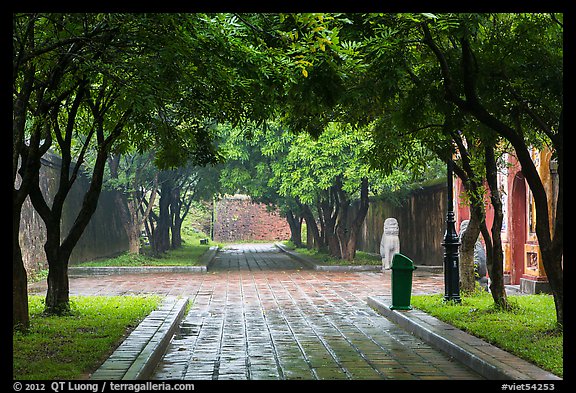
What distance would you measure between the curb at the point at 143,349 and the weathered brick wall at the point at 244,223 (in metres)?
58.7

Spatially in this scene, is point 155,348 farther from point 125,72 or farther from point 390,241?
point 390,241

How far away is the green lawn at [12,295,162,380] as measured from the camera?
26.1ft

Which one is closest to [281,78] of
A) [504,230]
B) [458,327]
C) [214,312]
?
[458,327]

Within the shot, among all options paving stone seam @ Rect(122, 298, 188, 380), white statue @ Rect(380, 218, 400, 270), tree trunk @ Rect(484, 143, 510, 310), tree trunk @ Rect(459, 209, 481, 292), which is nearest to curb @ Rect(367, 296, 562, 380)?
tree trunk @ Rect(484, 143, 510, 310)

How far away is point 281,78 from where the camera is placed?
9938 millimetres

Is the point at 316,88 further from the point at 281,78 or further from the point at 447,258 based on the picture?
the point at 447,258

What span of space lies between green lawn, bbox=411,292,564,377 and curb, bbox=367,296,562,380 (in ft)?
0.43

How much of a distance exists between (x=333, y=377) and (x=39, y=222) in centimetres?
1697

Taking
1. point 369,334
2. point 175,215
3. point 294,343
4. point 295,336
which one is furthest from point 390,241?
point 175,215

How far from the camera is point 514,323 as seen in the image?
11.3m

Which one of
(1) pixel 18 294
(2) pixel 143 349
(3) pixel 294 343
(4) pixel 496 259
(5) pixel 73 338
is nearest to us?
(2) pixel 143 349

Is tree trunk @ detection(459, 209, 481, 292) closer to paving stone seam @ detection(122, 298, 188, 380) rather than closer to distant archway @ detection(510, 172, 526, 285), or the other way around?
distant archway @ detection(510, 172, 526, 285)

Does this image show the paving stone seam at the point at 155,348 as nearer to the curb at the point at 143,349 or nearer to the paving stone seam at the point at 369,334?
the curb at the point at 143,349

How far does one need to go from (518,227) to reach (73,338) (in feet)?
42.2
